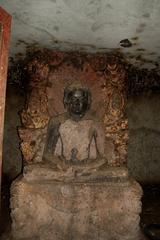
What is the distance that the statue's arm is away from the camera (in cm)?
384

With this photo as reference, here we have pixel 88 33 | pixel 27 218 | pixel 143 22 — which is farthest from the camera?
pixel 27 218

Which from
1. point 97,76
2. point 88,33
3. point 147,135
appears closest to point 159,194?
point 147,135

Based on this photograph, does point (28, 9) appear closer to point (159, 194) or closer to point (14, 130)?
point (14, 130)

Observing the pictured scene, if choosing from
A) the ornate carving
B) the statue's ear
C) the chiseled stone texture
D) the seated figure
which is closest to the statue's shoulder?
the seated figure

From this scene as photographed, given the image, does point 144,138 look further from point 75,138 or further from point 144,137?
point 75,138

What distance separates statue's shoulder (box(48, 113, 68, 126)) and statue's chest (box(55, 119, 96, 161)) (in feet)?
0.20

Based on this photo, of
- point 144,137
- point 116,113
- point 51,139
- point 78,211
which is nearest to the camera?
point 78,211

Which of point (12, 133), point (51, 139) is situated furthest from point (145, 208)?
point (12, 133)

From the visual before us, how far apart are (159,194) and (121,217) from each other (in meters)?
1.70

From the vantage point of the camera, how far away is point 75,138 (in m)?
3.85

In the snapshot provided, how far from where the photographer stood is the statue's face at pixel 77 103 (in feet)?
12.3

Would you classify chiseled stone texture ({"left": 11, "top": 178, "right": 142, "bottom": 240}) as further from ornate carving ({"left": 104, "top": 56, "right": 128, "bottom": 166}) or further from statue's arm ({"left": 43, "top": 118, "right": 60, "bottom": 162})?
ornate carving ({"left": 104, "top": 56, "right": 128, "bottom": 166})

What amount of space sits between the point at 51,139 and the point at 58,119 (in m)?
0.27

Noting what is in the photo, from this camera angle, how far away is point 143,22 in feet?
9.78
